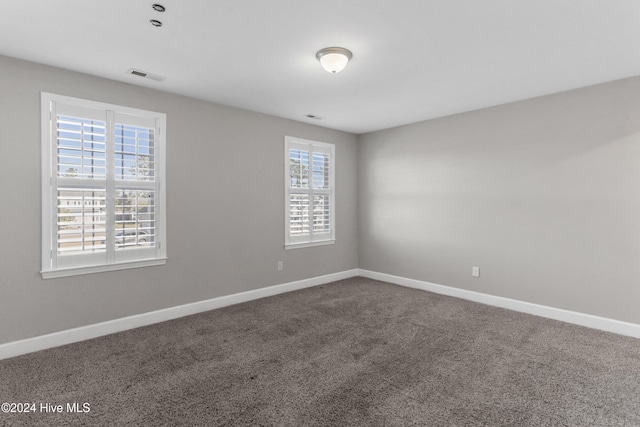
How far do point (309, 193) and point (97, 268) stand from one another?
2919 mm

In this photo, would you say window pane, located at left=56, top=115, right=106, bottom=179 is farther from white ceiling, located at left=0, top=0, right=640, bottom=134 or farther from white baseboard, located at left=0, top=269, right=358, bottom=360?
white baseboard, located at left=0, top=269, right=358, bottom=360

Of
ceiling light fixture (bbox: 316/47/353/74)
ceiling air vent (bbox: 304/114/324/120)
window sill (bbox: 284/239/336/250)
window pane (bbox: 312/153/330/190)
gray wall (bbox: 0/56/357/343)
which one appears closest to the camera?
ceiling light fixture (bbox: 316/47/353/74)

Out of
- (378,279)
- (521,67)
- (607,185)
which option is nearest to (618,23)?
(521,67)

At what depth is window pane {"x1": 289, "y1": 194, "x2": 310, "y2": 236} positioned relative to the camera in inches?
191

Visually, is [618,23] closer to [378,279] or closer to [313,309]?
[313,309]

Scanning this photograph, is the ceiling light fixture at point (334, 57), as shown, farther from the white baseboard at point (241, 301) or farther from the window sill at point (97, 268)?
the white baseboard at point (241, 301)

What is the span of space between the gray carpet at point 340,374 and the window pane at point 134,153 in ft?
5.34

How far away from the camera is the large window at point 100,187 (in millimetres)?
2943

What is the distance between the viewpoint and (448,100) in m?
3.91

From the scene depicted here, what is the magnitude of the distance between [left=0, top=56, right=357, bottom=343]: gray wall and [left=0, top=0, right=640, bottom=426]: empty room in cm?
Answer: 2

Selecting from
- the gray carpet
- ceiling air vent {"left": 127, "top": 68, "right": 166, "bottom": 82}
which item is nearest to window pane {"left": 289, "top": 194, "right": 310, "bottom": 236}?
the gray carpet

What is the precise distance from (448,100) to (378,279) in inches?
119

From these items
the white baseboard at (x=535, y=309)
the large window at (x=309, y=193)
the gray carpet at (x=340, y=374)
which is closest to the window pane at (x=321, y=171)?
the large window at (x=309, y=193)

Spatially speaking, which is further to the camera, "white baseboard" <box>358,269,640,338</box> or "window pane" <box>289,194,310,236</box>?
"window pane" <box>289,194,310,236</box>
